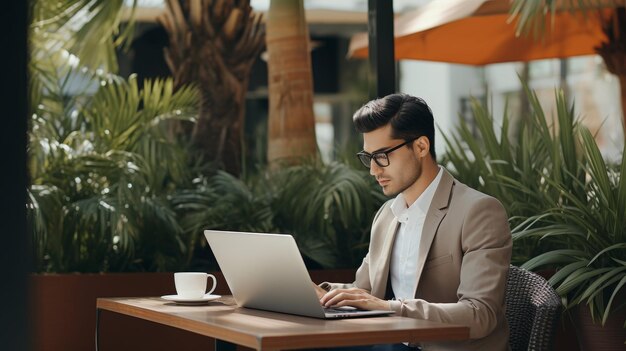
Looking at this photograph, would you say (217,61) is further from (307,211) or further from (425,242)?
(425,242)

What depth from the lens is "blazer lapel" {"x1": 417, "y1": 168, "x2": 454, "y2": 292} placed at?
3305mm

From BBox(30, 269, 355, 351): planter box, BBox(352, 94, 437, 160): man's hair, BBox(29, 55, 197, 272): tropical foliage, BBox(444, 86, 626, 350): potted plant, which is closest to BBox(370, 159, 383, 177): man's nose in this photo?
BBox(352, 94, 437, 160): man's hair

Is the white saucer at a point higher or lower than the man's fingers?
lower

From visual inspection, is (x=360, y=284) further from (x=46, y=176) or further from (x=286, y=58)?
(x=286, y=58)

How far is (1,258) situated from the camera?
1.31 m

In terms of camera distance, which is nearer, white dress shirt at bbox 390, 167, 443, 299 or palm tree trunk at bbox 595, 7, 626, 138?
white dress shirt at bbox 390, 167, 443, 299

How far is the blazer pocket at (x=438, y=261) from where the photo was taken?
327 cm

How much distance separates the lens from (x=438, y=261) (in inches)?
130

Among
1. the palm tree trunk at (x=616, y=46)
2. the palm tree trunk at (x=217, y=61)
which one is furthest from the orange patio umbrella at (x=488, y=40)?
the palm tree trunk at (x=217, y=61)

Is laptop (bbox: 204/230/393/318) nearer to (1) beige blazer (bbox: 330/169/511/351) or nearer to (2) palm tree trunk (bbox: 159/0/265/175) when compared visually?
(1) beige blazer (bbox: 330/169/511/351)

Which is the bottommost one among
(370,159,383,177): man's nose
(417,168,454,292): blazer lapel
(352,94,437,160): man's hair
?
(417,168,454,292): blazer lapel

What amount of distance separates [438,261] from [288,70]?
3.86 m

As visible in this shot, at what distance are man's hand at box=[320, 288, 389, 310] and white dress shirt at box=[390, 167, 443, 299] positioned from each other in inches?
18.6

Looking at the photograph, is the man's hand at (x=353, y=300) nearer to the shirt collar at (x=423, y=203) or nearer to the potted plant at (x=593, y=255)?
the shirt collar at (x=423, y=203)
